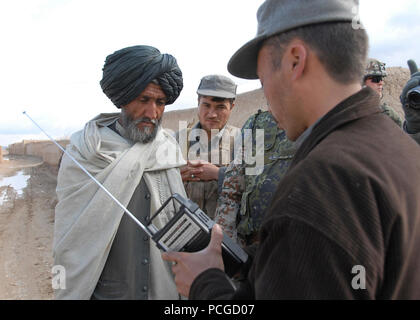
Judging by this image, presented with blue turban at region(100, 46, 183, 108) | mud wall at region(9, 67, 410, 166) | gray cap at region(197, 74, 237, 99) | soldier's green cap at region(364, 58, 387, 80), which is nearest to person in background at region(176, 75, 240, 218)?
gray cap at region(197, 74, 237, 99)

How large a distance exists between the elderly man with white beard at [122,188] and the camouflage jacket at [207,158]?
0.71m

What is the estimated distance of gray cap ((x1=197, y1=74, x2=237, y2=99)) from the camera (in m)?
3.99

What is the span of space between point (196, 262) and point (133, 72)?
1.51 meters

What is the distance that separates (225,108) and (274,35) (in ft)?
9.10

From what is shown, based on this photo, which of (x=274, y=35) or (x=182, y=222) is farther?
(x=182, y=222)

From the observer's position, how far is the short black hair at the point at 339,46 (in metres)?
1.19

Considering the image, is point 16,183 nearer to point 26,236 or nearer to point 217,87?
point 26,236

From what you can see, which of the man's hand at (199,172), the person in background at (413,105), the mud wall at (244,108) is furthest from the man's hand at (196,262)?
the mud wall at (244,108)

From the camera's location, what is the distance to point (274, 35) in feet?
4.26

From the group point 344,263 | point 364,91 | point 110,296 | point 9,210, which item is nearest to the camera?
point 344,263

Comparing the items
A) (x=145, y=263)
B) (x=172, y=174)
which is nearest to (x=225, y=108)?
(x=172, y=174)

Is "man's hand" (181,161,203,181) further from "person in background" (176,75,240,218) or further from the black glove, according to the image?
the black glove

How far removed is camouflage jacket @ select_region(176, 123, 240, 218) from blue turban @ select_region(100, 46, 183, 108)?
3.28 feet

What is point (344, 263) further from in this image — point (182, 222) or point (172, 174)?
point (172, 174)
